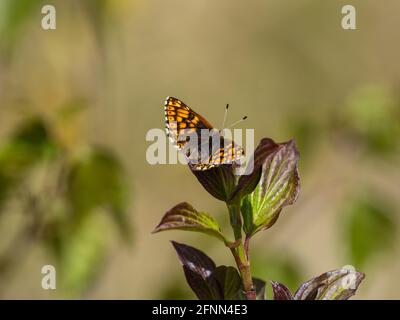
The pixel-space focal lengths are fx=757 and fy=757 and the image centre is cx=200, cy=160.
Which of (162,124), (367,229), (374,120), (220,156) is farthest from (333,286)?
(162,124)

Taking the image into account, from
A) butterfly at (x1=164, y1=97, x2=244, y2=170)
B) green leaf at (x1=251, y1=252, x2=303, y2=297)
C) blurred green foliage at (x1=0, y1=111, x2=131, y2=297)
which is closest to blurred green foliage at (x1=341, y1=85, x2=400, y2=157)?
green leaf at (x1=251, y1=252, x2=303, y2=297)

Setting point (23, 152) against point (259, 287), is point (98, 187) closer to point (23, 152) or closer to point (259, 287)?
point (23, 152)

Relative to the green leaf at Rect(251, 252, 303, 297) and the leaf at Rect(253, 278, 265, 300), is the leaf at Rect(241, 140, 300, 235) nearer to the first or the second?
the leaf at Rect(253, 278, 265, 300)

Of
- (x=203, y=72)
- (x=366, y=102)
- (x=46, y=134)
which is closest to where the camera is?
(x=46, y=134)

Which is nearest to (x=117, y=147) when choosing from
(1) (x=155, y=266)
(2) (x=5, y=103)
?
(1) (x=155, y=266)

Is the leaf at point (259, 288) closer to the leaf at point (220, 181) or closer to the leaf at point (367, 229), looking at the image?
the leaf at point (220, 181)

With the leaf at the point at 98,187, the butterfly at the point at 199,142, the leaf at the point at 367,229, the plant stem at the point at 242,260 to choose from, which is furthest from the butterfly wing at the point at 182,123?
Answer: the leaf at the point at 367,229

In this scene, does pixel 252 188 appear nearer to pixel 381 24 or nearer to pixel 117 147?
pixel 117 147
